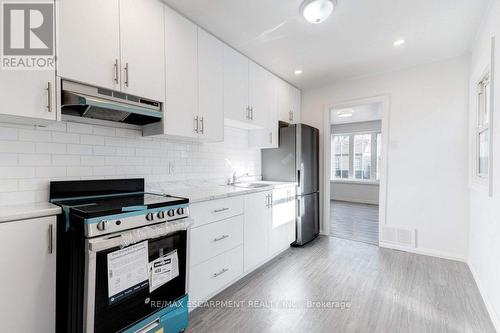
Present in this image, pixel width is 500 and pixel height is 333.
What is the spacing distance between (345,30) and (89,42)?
2.22 meters

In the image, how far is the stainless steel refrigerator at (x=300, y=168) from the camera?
131 inches

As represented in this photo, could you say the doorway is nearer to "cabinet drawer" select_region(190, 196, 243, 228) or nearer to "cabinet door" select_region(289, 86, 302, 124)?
"cabinet door" select_region(289, 86, 302, 124)

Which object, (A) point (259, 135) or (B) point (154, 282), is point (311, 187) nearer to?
(A) point (259, 135)

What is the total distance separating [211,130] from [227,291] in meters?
1.57

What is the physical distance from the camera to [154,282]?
151 centimetres

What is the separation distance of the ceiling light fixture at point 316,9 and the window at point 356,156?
568 centimetres

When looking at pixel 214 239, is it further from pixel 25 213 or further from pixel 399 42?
pixel 399 42

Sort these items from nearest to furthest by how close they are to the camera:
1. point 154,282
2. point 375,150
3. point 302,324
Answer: point 154,282
point 302,324
point 375,150

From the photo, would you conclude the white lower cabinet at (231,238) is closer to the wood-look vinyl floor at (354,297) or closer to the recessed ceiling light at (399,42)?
the wood-look vinyl floor at (354,297)

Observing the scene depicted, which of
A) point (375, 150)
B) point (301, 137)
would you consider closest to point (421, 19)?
point (301, 137)

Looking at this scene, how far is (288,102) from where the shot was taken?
12.5 feet

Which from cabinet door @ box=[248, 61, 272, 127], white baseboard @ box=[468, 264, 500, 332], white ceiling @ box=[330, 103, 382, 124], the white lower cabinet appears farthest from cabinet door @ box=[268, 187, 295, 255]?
white ceiling @ box=[330, 103, 382, 124]

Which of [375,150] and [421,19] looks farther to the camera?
[375,150]

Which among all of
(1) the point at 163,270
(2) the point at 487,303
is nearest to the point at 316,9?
(1) the point at 163,270
